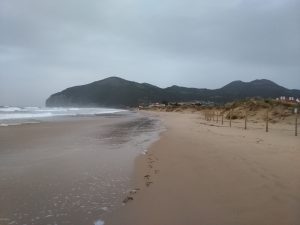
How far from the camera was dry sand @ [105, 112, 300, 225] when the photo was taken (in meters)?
4.32

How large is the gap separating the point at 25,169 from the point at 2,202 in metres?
2.58

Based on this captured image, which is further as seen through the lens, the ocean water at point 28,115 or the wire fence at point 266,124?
the ocean water at point 28,115

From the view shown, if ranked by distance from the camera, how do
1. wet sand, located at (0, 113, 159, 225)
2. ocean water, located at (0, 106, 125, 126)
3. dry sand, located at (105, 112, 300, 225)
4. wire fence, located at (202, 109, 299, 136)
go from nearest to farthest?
dry sand, located at (105, 112, 300, 225), wet sand, located at (0, 113, 159, 225), wire fence, located at (202, 109, 299, 136), ocean water, located at (0, 106, 125, 126)

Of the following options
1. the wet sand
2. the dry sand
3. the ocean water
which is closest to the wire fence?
the dry sand

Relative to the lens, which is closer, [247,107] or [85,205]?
[85,205]

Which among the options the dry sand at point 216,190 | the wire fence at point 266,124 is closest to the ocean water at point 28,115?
the wire fence at point 266,124

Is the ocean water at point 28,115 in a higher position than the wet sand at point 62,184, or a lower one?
lower

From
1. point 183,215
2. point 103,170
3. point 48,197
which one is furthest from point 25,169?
point 183,215

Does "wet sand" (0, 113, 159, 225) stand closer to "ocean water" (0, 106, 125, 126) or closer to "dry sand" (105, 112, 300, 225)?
"dry sand" (105, 112, 300, 225)

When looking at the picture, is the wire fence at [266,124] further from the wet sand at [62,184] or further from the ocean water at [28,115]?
the ocean water at [28,115]

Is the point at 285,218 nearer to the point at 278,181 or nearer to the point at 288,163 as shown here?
the point at 278,181

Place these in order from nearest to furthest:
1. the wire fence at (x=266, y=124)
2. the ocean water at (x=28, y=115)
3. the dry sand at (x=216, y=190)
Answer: the dry sand at (x=216, y=190) < the wire fence at (x=266, y=124) < the ocean water at (x=28, y=115)

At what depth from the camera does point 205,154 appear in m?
9.55

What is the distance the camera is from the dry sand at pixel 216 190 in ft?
14.2
